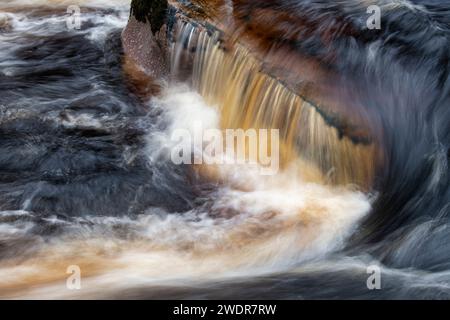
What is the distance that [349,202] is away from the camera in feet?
23.1

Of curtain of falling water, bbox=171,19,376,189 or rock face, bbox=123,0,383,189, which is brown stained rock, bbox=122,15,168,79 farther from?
curtain of falling water, bbox=171,19,376,189

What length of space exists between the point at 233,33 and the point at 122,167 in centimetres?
204

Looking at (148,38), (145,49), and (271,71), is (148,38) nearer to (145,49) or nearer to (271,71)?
(145,49)

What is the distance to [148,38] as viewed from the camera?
9.95 m

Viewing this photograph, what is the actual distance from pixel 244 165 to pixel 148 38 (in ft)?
9.32

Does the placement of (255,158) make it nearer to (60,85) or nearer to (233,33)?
(233,33)

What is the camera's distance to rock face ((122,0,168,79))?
967 centimetres

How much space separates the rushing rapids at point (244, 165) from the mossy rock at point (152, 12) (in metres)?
0.04

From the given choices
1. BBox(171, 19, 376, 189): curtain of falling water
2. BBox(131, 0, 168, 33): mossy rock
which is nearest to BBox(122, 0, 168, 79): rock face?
BBox(131, 0, 168, 33): mossy rock

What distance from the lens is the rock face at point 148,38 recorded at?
967 centimetres

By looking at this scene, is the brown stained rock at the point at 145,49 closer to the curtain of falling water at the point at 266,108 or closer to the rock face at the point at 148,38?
the rock face at the point at 148,38

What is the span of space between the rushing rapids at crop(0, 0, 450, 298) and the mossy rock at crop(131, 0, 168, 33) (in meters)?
0.04

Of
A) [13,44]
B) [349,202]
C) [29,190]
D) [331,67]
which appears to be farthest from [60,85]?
[349,202]

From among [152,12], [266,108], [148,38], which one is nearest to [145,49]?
[148,38]
